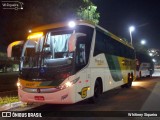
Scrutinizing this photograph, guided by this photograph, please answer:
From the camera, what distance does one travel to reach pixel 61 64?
1025cm

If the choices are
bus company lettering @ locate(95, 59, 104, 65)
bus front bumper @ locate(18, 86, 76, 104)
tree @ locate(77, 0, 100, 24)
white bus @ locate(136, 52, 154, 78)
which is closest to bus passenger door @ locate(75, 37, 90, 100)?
bus front bumper @ locate(18, 86, 76, 104)

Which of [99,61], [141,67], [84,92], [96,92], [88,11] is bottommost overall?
[96,92]

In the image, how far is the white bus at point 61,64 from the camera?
33.0ft

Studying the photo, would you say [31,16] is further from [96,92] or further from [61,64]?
[61,64]

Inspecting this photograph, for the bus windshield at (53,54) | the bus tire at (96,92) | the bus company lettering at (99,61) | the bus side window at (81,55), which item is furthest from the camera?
the bus company lettering at (99,61)

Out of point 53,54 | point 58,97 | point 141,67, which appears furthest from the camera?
point 141,67

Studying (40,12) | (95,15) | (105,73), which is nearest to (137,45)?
(95,15)

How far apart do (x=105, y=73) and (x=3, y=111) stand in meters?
5.47

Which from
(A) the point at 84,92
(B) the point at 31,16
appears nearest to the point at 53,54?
(A) the point at 84,92

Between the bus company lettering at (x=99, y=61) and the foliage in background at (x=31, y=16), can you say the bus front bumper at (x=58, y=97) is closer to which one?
the bus company lettering at (x=99, y=61)

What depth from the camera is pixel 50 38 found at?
10922 mm

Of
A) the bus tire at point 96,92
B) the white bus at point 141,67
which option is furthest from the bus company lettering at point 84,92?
the white bus at point 141,67

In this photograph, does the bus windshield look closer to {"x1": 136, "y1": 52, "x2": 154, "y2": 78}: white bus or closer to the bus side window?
the bus side window

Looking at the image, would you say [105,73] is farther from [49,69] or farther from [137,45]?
[137,45]
